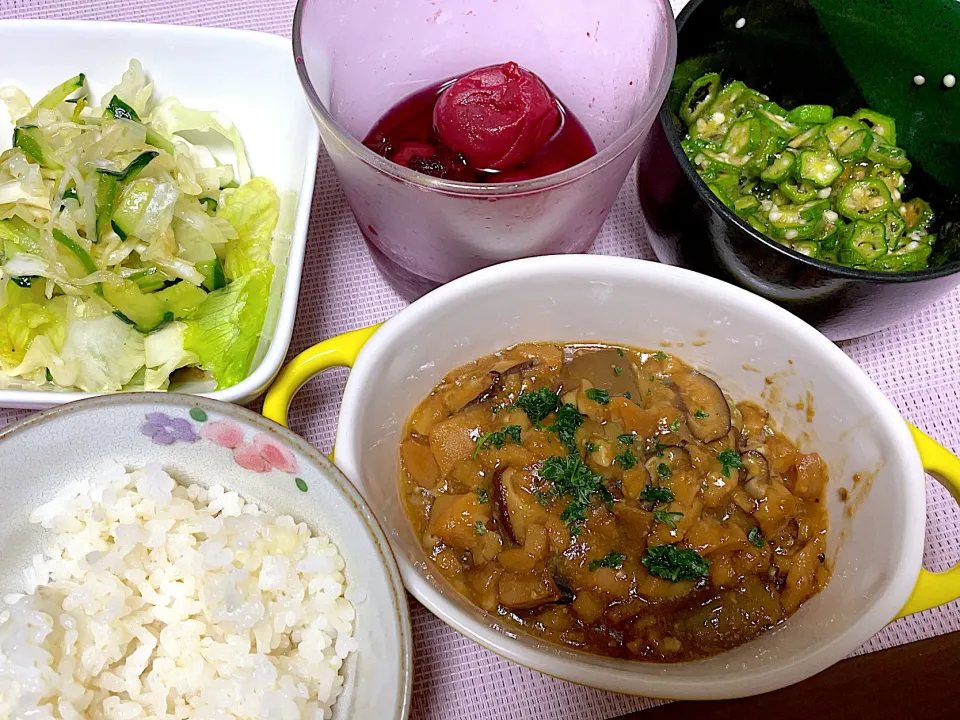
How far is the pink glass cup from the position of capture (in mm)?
1030

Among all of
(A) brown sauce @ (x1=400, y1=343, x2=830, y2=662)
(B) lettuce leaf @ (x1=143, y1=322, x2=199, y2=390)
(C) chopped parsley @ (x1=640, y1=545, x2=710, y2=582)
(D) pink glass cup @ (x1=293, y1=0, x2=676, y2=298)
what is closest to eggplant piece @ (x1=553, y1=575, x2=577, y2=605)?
(A) brown sauce @ (x1=400, y1=343, x2=830, y2=662)

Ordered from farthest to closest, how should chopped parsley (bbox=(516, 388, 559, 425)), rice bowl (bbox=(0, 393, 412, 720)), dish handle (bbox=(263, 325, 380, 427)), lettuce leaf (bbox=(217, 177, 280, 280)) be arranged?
1. lettuce leaf (bbox=(217, 177, 280, 280))
2. chopped parsley (bbox=(516, 388, 559, 425))
3. dish handle (bbox=(263, 325, 380, 427))
4. rice bowl (bbox=(0, 393, 412, 720))

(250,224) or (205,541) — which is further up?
(250,224)

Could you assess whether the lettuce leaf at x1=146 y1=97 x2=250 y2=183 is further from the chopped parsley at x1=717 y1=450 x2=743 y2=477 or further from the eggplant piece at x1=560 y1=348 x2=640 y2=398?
the chopped parsley at x1=717 y1=450 x2=743 y2=477

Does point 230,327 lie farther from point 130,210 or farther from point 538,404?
point 538,404

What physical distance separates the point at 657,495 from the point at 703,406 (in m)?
0.18

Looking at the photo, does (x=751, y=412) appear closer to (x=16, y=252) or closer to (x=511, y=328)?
(x=511, y=328)

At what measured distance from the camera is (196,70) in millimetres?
1396

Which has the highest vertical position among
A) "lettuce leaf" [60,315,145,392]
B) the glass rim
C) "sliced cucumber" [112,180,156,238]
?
the glass rim

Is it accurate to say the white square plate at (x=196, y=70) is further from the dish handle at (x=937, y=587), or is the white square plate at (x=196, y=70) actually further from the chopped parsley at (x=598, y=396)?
the dish handle at (x=937, y=587)

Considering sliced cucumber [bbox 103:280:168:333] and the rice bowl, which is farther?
sliced cucumber [bbox 103:280:168:333]

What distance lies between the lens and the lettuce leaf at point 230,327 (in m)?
1.18

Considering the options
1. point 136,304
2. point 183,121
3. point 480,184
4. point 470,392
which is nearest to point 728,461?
point 470,392

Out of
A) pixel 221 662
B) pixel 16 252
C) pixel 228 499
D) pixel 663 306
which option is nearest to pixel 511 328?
pixel 663 306
